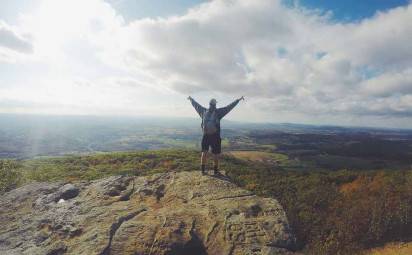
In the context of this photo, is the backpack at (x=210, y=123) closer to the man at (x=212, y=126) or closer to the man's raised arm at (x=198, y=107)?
the man at (x=212, y=126)

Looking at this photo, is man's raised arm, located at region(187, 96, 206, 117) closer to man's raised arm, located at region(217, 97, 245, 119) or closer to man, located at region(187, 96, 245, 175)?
man, located at region(187, 96, 245, 175)

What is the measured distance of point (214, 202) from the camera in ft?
33.9

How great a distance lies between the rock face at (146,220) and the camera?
8.16m

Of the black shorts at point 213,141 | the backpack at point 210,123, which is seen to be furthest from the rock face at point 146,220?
the backpack at point 210,123

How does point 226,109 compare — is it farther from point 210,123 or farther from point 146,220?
point 146,220

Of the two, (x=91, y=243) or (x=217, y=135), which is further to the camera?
(x=217, y=135)

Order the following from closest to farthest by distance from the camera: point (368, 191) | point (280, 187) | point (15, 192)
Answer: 1. point (15, 192)
2. point (368, 191)
3. point (280, 187)

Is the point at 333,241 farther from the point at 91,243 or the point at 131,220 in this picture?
the point at 91,243

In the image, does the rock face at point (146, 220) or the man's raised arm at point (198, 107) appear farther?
the man's raised arm at point (198, 107)

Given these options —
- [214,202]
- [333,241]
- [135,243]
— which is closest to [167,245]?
[135,243]

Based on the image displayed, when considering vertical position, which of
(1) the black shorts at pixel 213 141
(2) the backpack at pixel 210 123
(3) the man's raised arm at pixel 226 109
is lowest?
(1) the black shorts at pixel 213 141

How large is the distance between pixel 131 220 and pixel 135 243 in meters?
1.20

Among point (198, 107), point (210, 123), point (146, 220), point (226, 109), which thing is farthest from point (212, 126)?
point (146, 220)

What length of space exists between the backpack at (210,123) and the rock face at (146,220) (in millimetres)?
2087
